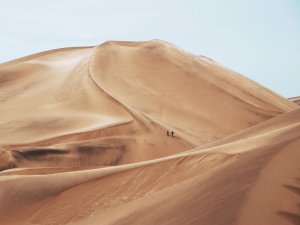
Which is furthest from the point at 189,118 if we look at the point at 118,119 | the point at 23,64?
the point at 23,64

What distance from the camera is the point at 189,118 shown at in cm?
1783

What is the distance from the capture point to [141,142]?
14.4 metres

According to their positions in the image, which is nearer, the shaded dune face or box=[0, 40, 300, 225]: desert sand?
box=[0, 40, 300, 225]: desert sand

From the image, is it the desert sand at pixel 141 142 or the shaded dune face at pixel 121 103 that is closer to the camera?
the desert sand at pixel 141 142

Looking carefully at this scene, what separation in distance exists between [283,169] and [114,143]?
9.73 meters

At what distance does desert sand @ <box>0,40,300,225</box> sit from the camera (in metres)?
4.04

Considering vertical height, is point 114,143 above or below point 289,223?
below

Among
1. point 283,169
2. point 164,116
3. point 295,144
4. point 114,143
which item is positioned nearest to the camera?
point 283,169

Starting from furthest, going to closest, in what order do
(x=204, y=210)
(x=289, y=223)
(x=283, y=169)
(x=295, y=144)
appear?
(x=295, y=144)
(x=283, y=169)
(x=204, y=210)
(x=289, y=223)

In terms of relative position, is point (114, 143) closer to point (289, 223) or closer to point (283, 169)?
point (283, 169)

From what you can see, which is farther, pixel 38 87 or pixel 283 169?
pixel 38 87

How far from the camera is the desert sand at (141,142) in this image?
4.04 meters

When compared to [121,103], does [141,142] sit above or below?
below

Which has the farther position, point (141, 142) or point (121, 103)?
point (121, 103)
